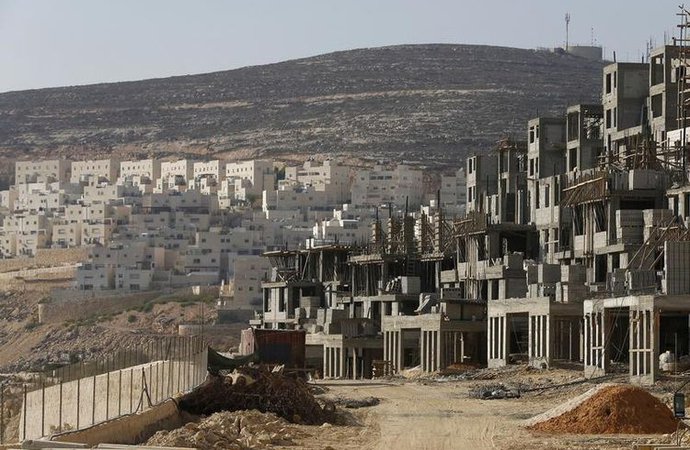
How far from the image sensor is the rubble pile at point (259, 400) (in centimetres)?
4547

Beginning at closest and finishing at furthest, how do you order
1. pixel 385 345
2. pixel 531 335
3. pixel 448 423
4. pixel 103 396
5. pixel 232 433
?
pixel 232 433 < pixel 103 396 < pixel 448 423 < pixel 531 335 < pixel 385 345

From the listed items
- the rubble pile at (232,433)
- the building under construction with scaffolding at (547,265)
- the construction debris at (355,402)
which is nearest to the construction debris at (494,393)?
the construction debris at (355,402)

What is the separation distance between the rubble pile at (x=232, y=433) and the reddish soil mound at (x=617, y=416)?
5614 millimetres

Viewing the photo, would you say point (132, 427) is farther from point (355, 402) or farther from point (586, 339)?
point (586, 339)

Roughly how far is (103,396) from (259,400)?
3970 mm

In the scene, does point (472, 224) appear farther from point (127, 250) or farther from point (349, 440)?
point (127, 250)

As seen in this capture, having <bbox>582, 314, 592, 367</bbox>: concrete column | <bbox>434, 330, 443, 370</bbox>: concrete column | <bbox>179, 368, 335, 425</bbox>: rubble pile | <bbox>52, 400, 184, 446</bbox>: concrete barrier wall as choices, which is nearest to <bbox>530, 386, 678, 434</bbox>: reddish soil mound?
<bbox>179, 368, 335, 425</bbox>: rubble pile

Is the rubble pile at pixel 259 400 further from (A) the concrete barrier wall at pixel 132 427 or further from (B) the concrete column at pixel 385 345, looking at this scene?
(B) the concrete column at pixel 385 345

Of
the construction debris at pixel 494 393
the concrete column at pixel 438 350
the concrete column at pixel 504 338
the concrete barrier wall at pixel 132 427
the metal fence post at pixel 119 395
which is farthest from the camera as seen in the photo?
the concrete column at pixel 438 350

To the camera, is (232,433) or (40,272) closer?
(232,433)

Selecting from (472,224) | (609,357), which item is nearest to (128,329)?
(472,224)

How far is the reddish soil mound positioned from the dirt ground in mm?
706

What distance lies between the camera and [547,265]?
7325cm

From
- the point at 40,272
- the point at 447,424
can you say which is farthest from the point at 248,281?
the point at 447,424
